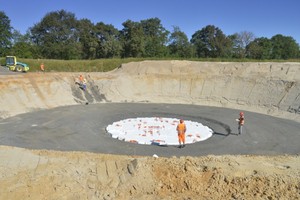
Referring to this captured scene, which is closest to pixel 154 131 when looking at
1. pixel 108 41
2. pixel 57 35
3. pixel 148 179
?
pixel 148 179

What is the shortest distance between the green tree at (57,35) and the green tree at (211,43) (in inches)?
1101

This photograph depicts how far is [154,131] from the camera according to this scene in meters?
21.1

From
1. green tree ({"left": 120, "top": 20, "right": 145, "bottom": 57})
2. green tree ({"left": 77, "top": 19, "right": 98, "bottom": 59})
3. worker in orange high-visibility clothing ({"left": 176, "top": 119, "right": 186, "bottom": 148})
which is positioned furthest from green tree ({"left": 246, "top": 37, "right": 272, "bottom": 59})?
worker in orange high-visibility clothing ({"left": 176, "top": 119, "right": 186, "bottom": 148})

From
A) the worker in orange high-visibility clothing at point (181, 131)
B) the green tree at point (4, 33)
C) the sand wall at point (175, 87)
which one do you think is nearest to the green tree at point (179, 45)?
the sand wall at point (175, 87)

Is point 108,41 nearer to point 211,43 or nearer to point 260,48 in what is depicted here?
point 211,43

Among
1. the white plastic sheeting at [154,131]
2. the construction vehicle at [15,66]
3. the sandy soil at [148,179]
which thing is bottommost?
the white plastic sheeting at [154,131]

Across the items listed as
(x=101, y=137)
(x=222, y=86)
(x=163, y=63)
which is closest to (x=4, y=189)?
(x=101, y=137)

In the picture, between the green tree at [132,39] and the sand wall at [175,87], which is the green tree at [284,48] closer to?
the green tree at [132,39]

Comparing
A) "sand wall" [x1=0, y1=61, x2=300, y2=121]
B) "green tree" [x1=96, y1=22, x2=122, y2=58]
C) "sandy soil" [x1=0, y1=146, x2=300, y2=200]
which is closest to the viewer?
"sandy soil" [x1=0, y1=146, x2=300, y2=200]

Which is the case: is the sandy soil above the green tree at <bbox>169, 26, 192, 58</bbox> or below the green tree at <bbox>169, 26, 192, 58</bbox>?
below

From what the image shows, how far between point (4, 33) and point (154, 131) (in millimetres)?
62843

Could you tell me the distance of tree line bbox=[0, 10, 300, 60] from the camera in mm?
65000

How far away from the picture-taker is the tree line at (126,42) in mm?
65000

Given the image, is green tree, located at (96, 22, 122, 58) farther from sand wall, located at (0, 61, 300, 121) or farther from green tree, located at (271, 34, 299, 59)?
green tree, located at (271, 34, 299, 59)
